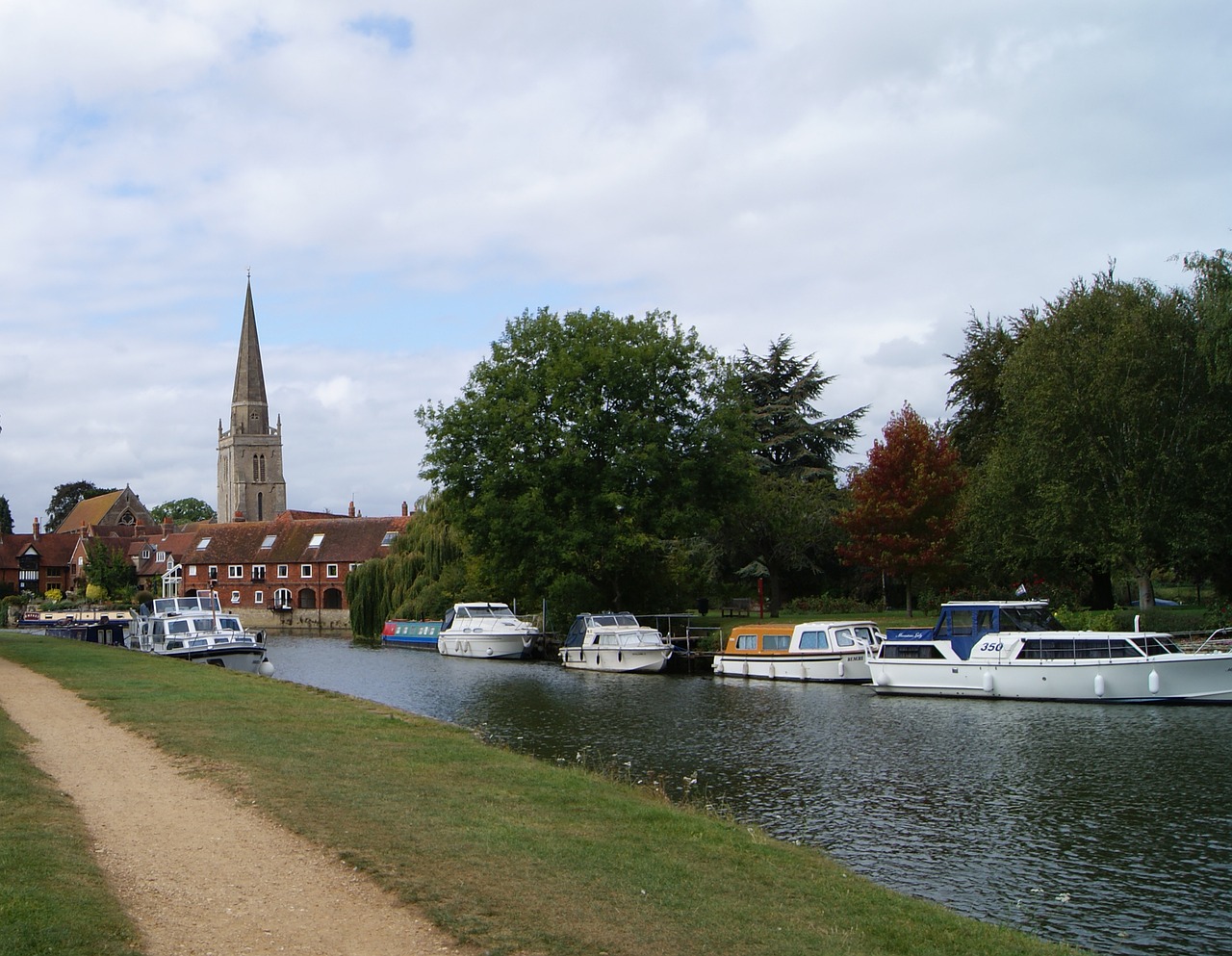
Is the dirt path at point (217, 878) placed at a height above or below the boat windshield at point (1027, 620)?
below

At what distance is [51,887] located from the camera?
9.16 meters

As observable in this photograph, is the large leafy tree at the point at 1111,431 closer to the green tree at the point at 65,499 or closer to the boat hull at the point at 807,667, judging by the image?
the boat hull at the point at 807,667

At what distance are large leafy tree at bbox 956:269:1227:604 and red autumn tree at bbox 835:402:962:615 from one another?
6090mm

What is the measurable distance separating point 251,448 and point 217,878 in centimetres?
16083

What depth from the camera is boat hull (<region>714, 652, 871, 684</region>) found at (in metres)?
38.5

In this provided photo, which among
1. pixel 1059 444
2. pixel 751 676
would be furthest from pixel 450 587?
pixel 1059 444

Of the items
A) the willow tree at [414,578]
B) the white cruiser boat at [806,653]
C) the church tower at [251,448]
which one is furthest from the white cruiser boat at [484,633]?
the church tower at [251,448]

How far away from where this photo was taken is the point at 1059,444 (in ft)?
135

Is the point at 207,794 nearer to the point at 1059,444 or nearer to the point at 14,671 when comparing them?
the point at 14,671

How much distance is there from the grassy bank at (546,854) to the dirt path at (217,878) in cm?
34

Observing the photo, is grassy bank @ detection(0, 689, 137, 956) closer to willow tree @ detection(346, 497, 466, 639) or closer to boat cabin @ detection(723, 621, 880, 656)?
boat cabin @ detection(723, 621, 880, 656)

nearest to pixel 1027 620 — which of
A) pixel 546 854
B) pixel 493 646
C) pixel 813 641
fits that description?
pixel 813 641

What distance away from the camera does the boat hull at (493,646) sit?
5538 centimetres

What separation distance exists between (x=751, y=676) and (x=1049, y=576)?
16418 millimetres
